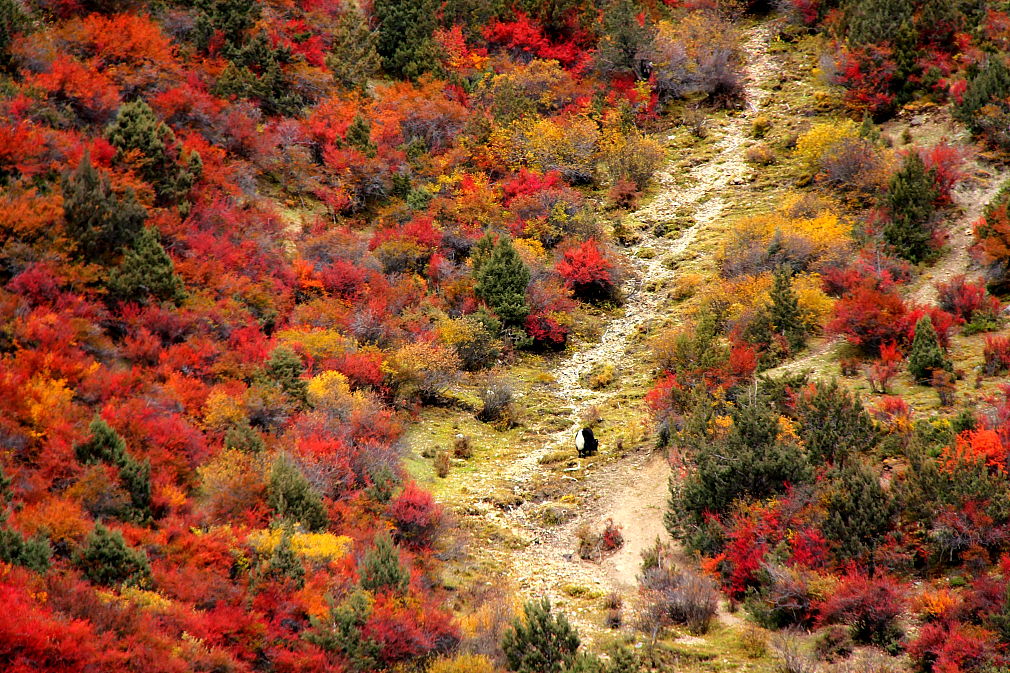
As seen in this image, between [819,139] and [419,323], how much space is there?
16330mm

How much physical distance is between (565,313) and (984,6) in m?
20.5

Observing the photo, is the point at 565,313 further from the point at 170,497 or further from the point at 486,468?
the point at 170,497

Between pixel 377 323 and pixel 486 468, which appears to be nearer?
pixel 486 468

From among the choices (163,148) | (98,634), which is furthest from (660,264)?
(98,634)

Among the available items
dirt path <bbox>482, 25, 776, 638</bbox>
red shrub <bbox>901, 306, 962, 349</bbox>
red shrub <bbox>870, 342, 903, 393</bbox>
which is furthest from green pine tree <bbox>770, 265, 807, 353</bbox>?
dirt path <bbox>482, 25, 776, 638</bbox>

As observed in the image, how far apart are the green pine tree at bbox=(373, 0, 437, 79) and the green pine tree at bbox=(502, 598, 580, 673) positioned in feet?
90.7

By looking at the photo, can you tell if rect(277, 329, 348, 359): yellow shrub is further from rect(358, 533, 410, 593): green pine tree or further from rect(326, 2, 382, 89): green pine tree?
rect(326, 2, 382, 89): green pine tree

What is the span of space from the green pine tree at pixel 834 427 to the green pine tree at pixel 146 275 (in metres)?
14.2

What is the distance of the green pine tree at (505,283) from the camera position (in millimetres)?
23938

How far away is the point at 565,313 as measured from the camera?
81.4ft

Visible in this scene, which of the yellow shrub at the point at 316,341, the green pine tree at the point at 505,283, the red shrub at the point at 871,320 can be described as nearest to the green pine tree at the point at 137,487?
the yellow shrub at the point at 316,341

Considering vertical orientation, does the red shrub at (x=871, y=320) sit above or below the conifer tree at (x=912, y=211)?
below

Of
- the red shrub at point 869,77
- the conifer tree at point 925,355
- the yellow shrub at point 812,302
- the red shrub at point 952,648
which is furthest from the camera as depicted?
the red shrub at point 869,77

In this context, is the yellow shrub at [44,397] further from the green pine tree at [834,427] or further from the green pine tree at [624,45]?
the green pine tree at [624,45]
